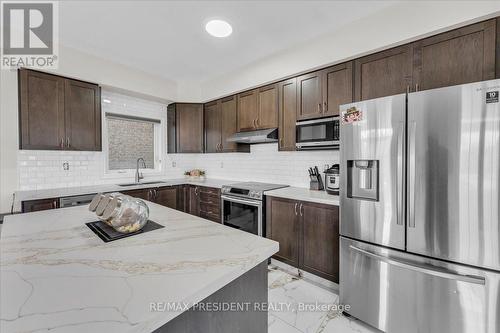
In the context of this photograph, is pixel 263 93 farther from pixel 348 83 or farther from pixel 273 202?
pixel 273 202

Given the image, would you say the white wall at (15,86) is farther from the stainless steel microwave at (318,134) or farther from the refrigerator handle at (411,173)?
the refrigerator handle at (411,173)

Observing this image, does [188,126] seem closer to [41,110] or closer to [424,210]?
[41,110]

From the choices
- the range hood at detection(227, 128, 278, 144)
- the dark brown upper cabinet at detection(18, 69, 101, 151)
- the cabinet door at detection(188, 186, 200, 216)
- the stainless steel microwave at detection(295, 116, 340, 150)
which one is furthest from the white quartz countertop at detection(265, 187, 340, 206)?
the dark brown upper cabinet at detection(18, 69, 101, 151)

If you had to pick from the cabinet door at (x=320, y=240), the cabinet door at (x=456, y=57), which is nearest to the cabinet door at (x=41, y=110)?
the cabinet door at (x=320, y=240)

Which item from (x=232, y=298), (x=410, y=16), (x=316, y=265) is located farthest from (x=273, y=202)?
(x=410, y=16)

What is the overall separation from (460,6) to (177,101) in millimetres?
3698

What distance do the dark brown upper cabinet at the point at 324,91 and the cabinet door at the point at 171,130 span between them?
237 centimetres

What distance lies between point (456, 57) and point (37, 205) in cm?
405

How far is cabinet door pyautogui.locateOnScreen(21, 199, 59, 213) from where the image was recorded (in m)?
2.28

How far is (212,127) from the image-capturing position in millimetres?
3877

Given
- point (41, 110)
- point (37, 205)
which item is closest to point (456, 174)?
point (37, 205)

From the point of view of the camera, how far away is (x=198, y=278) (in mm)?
741

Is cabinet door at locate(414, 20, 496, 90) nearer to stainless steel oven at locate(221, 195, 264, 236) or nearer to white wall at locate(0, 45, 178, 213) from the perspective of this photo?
stainless steel oven at locate(221, 195, 264, 236)

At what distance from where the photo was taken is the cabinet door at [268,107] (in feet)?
9.71
